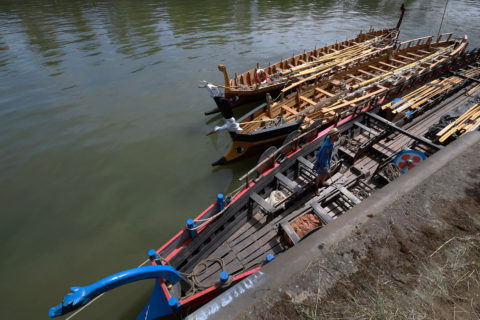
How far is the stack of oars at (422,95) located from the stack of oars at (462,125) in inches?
75.1

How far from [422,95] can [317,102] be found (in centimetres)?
489

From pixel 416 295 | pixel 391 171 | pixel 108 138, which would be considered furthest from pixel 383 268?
pixel 108 138

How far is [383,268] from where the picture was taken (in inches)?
117

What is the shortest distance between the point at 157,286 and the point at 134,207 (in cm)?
514

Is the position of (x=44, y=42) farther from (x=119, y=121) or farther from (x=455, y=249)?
(x=455, y=249)

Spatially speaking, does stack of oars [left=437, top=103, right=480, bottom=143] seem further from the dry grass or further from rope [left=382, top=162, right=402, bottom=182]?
the dry grass

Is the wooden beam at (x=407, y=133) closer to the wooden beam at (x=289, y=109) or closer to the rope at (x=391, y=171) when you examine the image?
the rope at (x=391, y=171)

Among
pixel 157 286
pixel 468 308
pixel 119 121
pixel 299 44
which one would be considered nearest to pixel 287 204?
pixel 157 286

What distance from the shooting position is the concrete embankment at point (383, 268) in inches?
104

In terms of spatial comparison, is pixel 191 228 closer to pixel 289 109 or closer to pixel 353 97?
pixel 289 109

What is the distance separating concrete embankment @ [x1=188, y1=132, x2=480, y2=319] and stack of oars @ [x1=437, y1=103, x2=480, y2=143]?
536 cm

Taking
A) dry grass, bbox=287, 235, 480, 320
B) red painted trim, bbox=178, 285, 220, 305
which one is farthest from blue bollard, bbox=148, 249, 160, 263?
dry grass, bbox=287, 235, 480, 320

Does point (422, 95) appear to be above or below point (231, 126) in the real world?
above

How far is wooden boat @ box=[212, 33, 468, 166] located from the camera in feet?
33.9
